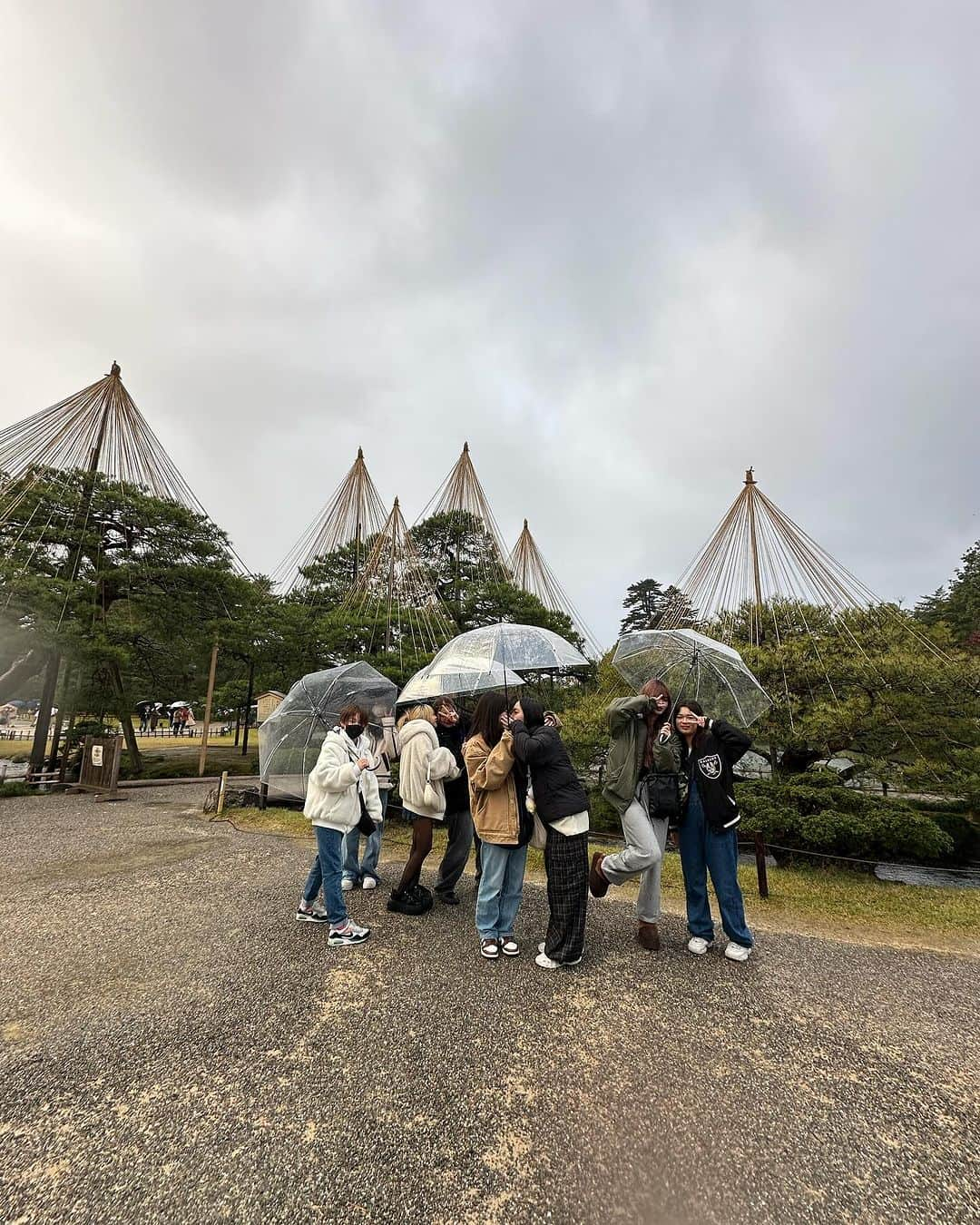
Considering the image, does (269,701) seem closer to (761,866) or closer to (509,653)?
(509,653)

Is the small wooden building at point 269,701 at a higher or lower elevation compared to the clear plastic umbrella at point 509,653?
lower

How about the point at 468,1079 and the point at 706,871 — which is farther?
the point at 706,871

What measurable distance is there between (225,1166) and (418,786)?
7.70 ft

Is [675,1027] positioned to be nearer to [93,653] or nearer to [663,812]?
[663,812]

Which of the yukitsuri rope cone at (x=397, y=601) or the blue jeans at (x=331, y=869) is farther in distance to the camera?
the yukitsuri rope cone at (x=397, y=601)

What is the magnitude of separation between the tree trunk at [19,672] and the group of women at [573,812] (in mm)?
10933

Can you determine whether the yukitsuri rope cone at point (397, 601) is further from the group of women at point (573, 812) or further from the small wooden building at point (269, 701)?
the group of women at point (573, 812)

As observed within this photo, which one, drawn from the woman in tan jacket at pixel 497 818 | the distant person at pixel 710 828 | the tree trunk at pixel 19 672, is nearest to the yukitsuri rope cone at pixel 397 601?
the woman in tan jacket at pixel 497 818

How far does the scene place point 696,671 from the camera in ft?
15.6

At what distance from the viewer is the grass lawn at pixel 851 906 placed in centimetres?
426

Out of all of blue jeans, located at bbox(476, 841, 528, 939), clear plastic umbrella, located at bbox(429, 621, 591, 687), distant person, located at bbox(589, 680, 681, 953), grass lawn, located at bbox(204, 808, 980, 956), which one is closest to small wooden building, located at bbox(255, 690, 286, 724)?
grass lawn, located at bbox(204, 808, 980, 956)

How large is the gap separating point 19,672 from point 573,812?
45.3 feet

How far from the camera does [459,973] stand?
3.34m

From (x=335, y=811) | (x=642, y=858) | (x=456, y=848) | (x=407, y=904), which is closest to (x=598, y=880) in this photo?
(x=642, y=858)
